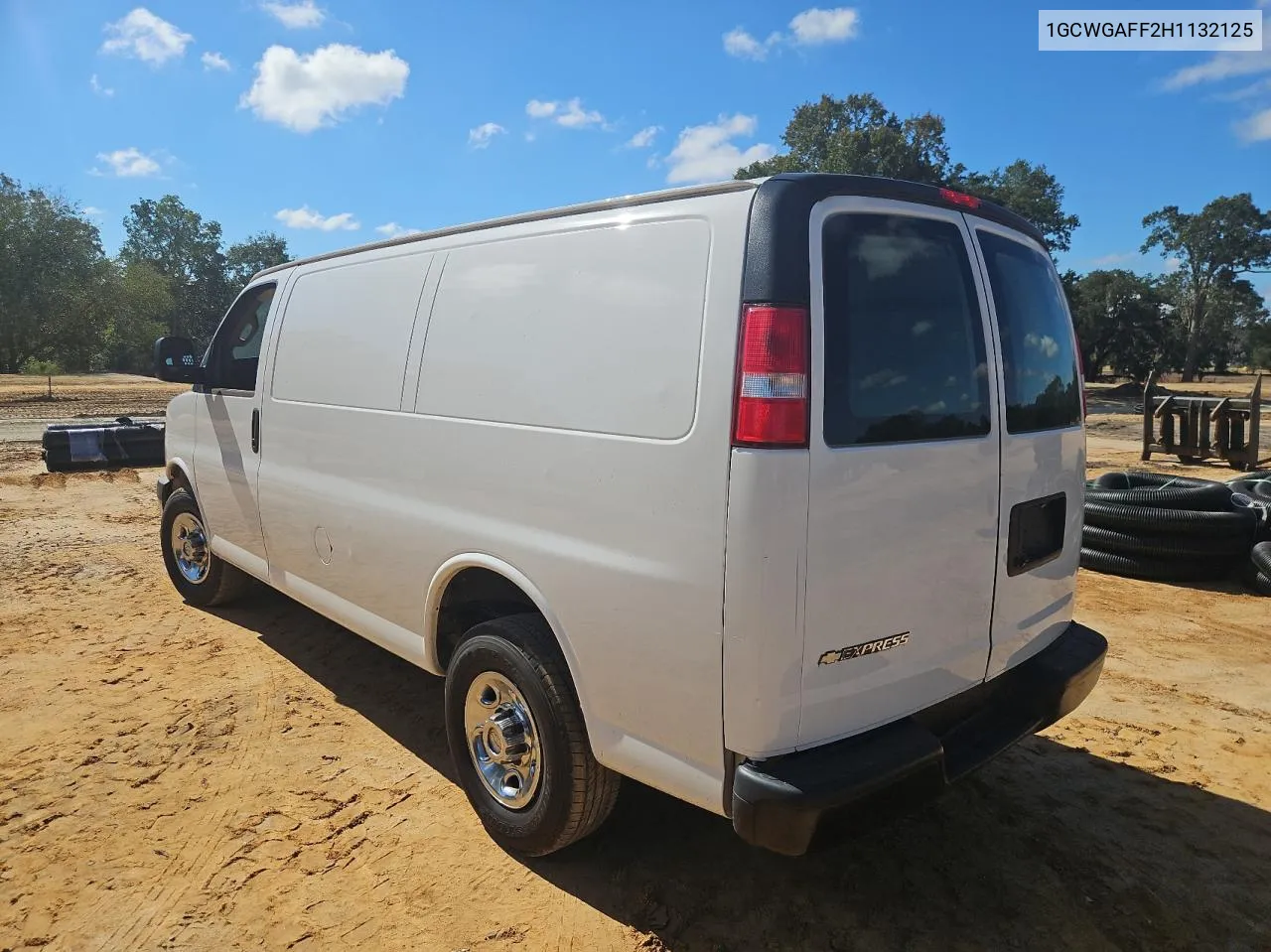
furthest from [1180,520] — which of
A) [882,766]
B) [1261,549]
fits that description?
[882,766]

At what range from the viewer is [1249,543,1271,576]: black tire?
6398mm

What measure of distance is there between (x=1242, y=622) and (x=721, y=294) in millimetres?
5735

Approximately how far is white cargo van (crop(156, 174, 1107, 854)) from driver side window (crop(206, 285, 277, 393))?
1781mm

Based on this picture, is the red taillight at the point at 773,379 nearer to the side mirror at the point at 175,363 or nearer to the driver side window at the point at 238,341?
the driver side window at the point at 238,341

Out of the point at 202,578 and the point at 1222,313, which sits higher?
the point at 1222,313

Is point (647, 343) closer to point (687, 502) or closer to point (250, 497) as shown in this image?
point (687, 502)

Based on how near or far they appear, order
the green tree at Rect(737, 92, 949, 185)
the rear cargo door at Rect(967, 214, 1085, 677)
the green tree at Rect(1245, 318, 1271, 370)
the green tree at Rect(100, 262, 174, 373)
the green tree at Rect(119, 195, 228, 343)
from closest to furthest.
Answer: the rear cargo door at Rect(967, 214, 1085, 677) < the green tree at Rect(737, 92, 949, 185) < the green tree at Rect(100, 262, 174, 373) < the green tree at Rect(1245, 318, 1271, 370) < the green tree at Rect(119, 195, 228, 343)

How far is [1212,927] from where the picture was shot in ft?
8.61

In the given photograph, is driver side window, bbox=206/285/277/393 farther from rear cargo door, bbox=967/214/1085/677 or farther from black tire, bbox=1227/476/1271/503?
black tire, bbox=1227/476/1271/503

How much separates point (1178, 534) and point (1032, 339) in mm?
5055

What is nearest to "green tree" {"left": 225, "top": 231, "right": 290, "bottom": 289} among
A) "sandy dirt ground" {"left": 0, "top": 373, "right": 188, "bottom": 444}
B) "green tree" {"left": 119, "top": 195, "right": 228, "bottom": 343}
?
"green tree" {"left": 119, "top": 195, "right": 228, "bottom": 343}

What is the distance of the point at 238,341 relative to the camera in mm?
5125

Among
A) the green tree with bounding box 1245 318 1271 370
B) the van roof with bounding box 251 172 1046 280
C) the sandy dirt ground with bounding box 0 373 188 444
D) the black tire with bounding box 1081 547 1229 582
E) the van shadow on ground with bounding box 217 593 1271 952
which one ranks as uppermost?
the green tree with bounding box 1245 318 1271 370

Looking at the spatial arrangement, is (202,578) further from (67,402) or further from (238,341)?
(67,402)
